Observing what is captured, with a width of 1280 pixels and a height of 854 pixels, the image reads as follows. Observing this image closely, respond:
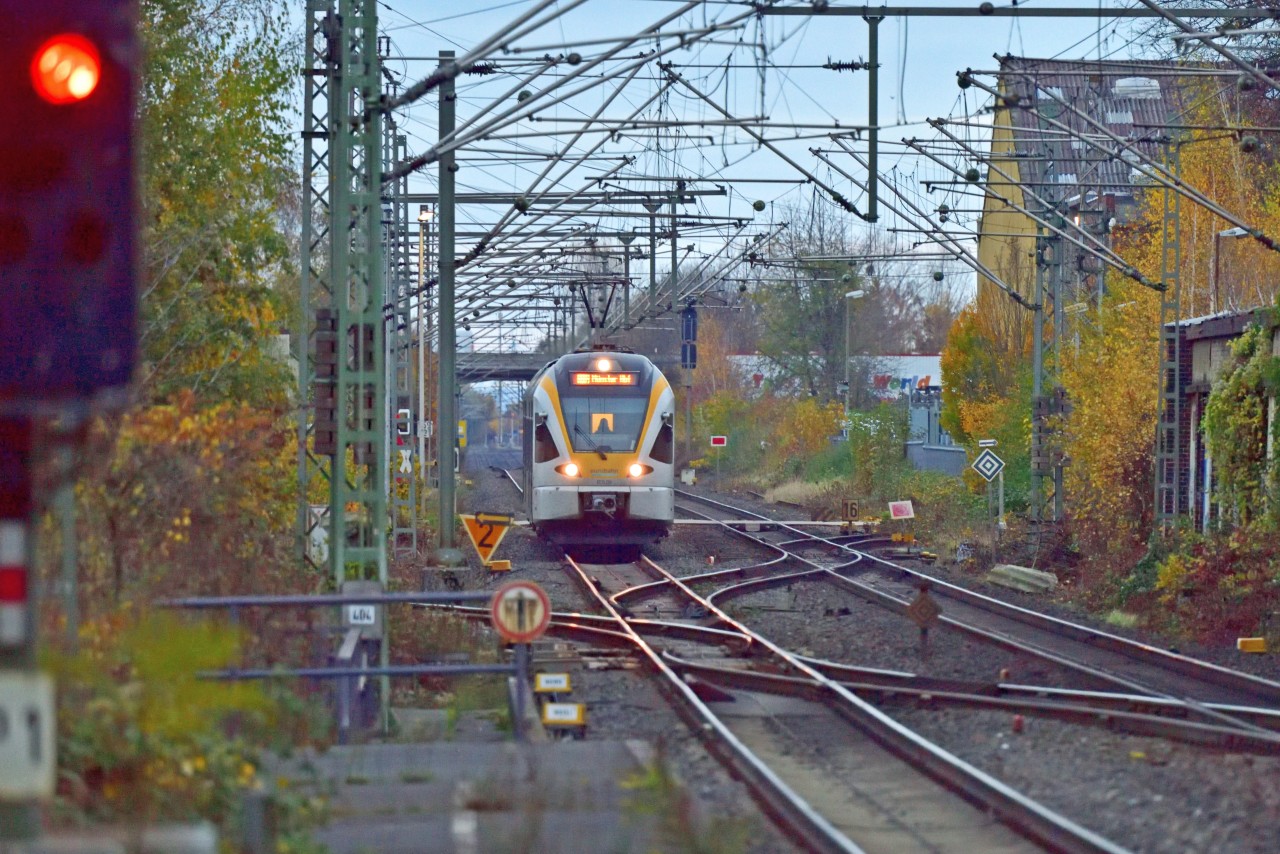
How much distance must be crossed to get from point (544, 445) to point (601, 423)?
104 cm

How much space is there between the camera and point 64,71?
4.10 m

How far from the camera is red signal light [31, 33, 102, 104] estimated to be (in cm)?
409

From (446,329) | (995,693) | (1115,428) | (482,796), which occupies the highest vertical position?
(446,329)

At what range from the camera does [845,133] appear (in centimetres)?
1872

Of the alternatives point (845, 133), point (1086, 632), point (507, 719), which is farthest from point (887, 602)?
point (507, 719)

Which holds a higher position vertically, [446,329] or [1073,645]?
[446,329]

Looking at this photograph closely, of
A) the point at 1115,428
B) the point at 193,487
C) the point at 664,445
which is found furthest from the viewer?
the point at 664,445

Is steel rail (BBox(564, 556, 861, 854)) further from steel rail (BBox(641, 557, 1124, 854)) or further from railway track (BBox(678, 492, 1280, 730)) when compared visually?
railway track (BBox(678, 492, 1280, 730))

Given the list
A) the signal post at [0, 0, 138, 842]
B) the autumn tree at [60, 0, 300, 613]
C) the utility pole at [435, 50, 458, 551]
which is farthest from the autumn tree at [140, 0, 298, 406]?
the signal post at [0, 0, 138, 842]

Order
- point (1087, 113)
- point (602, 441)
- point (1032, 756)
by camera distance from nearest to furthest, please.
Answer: point (1032, 756)
point (602, 441)
point (1087, 113)

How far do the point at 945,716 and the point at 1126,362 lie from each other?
15.0 metres

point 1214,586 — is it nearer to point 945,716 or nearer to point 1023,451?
point 945,716

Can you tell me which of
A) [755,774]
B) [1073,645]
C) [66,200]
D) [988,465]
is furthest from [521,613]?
[988,465]

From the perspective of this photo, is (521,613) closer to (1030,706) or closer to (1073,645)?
(1030,706)
